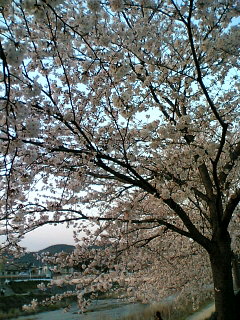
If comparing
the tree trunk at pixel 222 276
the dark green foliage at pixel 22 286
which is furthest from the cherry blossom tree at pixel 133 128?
the dark green foliage at pixel 22 286

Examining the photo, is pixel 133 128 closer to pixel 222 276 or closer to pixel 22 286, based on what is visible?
pixel 222 276

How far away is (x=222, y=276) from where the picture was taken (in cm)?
648

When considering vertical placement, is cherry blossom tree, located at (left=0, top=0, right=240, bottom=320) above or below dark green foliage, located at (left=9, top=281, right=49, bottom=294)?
above

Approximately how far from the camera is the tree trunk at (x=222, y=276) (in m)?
6.44

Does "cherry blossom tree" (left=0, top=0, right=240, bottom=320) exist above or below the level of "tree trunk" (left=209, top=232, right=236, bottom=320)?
above

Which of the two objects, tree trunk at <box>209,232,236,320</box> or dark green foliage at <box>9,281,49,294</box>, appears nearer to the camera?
tree trunk at <box>209,232,236,320</box>

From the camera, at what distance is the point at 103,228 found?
24.1 feet

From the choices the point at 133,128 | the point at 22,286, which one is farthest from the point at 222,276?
the point at 22,286

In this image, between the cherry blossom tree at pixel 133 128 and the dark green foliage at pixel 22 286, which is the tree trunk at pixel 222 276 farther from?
the dark green foliage at pixel 22 286

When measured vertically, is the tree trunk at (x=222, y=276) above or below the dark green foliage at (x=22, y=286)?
above

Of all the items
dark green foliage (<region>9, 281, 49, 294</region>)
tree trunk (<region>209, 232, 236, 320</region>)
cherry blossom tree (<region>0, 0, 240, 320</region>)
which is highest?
cherry blossom tree (<region>0, 0, 240, 320</region>)

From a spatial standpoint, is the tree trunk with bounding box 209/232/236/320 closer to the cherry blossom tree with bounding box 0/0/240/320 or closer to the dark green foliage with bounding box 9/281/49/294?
the cherry blossom tree with bounding box 0/0/240/320

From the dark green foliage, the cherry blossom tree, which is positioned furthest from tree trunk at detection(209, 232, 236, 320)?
the dark green foliage

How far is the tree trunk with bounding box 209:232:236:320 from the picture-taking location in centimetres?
644
